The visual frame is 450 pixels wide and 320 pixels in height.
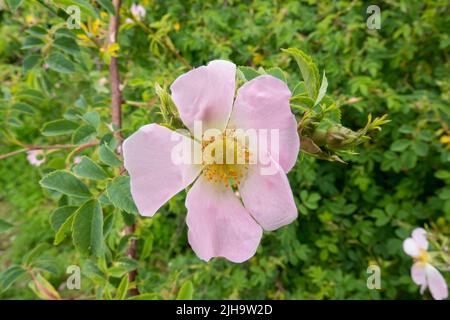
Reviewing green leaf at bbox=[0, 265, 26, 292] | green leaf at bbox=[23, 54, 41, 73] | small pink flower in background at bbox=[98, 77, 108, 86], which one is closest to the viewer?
green leaf at bbox=[0, 265, 26, 292]

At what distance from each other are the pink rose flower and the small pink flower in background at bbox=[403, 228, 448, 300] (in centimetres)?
110

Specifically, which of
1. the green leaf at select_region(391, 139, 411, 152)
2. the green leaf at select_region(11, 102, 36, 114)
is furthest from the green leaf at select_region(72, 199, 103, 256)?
the green leaf at select_region(391, 139, 411, 152)

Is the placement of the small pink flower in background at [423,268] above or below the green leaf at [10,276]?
below

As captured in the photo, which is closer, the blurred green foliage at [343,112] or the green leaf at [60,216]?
the green leaf at [60,216]

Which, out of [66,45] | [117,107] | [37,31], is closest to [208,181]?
[117,107]

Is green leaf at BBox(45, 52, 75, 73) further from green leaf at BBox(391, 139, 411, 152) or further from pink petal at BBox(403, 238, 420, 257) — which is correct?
pink petal at BBox(403, 238, 420, 257)

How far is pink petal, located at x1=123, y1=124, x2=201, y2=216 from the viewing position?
577mm

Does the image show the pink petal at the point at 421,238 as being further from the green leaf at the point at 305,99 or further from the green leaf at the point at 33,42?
the green leaf at the point at 33,42

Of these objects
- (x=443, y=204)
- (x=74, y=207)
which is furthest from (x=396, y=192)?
(x=74, y=207)

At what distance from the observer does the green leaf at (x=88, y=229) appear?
0.77m

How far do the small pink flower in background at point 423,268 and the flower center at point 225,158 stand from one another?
1091 millimetres

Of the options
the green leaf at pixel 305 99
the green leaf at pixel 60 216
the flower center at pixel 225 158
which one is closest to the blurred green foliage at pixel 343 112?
the green leaf at pixel 60 216

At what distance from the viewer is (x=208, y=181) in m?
0.70

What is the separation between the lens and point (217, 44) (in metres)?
1.63
